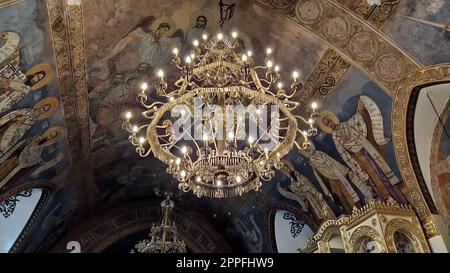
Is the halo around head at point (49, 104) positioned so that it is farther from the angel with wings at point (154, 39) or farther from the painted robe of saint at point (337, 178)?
the painted robe of saint at point (337, 178)

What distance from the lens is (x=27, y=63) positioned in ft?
22.0

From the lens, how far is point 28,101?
7.41 m

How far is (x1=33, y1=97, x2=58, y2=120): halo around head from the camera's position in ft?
25.2

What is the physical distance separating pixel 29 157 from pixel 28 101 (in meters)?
2.06

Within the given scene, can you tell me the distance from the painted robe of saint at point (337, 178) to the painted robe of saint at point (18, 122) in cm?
605

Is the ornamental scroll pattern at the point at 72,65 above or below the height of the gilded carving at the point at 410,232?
above

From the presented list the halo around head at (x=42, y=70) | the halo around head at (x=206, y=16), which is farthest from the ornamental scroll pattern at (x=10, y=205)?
the halo around head at (x=206, y=16)

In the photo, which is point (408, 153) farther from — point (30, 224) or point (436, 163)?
point (30, 224)

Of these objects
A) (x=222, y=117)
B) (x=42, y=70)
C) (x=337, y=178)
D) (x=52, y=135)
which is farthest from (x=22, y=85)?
(x=337, y=178)

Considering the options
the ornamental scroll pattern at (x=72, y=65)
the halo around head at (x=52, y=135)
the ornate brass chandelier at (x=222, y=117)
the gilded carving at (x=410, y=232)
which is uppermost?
the ornamental scroll pattern at (x=72, y=65)

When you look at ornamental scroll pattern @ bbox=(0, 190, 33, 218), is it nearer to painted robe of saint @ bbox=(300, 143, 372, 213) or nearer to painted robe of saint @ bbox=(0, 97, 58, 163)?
painted robe of saint @ bbox=(0, 97, 58, 163)

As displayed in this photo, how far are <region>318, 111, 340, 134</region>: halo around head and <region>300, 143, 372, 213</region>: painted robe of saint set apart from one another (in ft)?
2.14

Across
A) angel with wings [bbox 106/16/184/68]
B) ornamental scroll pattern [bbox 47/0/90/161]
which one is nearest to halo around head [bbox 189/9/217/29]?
angel with wings [bbox 106/16/184/68]

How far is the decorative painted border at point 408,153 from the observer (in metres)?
7.05
